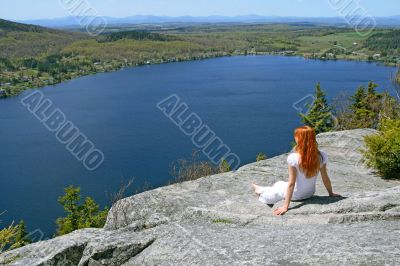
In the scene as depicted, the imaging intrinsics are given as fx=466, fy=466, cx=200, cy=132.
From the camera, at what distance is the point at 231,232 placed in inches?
250

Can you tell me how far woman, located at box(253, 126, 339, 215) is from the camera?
6734 millimetres

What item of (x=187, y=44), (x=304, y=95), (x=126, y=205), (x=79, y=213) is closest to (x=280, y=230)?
(x=126, y=205)

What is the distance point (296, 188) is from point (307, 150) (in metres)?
0.74

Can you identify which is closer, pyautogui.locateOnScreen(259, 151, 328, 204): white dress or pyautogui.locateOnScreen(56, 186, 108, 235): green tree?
pyautogui.locateOnScreen(259, 151, 328, 204): white dress

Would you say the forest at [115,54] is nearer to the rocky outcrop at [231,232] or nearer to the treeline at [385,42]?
the treeline at [385,42]

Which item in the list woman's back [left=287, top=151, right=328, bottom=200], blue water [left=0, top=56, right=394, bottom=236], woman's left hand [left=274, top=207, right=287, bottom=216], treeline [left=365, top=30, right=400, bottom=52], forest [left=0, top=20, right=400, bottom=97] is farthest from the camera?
treeline [left=365, top=30, right=400, bottom=52]

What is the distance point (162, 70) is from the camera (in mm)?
142250

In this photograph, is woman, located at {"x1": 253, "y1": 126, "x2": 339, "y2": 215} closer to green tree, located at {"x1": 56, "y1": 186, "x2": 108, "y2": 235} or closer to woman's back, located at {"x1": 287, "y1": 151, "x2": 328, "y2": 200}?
woman's back, located at {"x1": 287, "y1": 151, "x2": 328, "y2": 200}

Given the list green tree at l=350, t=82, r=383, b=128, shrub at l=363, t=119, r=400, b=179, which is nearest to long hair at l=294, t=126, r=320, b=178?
shrub at l=363, t=119, r=400, b=179

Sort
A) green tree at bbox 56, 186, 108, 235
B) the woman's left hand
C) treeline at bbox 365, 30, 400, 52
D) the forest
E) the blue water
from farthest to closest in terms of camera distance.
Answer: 1. treeline at bbox 365, 30, 400, 52
2. the forest
3. the blue water
4. green tree at bbox 56, 186, 108, 235
5. the woman's left hand

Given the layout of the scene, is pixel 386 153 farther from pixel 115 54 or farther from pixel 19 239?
pixel 115 54

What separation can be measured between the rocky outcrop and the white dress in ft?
0.42

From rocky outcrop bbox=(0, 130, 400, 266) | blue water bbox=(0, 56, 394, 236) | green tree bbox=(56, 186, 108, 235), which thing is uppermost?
rocky outcrop bbox=(0, 130, 400, 266)

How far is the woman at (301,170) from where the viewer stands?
22.1 feet
